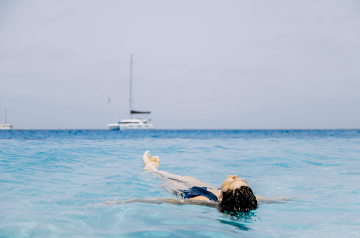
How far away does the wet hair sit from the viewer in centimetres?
311

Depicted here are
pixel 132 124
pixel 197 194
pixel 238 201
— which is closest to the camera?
pixel 238 201

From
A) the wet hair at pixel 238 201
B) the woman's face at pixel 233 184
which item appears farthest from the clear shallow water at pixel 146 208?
the woman's face at pixel 233 184

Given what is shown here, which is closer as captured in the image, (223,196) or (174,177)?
(223,196)

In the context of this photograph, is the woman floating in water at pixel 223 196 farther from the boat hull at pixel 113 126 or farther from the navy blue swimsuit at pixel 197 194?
the boat hull at pixel 113 126

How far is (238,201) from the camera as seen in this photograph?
10.2ft

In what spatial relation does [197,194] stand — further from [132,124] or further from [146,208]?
[132,124]

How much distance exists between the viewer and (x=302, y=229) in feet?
9.13

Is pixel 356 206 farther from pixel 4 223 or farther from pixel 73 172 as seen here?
pixel 73 172

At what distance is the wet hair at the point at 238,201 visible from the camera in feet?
10.2

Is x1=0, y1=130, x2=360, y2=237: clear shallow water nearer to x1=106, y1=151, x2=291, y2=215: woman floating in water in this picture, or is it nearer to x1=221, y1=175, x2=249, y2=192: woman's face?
x1=106, y1=151, x2=291, y2=215: woman floating in water

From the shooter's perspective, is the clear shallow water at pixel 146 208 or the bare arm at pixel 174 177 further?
the bare arm at pixel 174 177

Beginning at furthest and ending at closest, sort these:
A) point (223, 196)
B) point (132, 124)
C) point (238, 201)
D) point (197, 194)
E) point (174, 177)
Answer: point (132, 124)
point (174, 177)
point (197, 194)
point (223, 196)
point (238, 201)

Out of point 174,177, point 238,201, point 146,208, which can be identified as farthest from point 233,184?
point 174,177

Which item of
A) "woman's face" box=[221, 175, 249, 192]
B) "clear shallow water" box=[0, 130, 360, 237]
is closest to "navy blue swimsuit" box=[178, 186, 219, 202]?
"clear shallow water" box=[0, 130, 360, 237]
